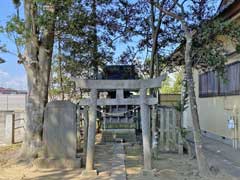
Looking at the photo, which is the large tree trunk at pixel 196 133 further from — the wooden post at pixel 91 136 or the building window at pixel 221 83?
the building window at pixel 221 83

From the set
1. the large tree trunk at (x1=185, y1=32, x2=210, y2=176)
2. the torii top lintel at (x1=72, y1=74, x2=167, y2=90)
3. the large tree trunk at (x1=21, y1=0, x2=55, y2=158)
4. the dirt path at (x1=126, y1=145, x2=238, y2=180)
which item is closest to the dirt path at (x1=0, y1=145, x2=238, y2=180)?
the dirt path at (x1=126, y1=145, x2=238, y2=180)

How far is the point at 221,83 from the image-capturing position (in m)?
13.8

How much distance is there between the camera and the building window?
12000mm

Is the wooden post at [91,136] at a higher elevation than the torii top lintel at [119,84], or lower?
lower

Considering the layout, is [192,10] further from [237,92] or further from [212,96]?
[212,96]

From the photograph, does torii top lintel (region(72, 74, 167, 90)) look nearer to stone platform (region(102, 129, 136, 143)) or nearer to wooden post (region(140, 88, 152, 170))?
wooden post (region(140, 88, 152, 170))

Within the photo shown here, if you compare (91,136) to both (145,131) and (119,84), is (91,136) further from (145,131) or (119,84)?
(119,84)

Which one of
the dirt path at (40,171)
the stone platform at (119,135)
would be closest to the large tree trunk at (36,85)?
the dirt path at (40,171)

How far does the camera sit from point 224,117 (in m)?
13.9

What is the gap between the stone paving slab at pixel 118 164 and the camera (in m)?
7.73

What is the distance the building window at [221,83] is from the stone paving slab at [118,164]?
3591 millimetres

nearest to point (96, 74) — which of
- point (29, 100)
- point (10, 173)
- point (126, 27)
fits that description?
point (126, 27)

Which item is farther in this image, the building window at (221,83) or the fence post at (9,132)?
the fence post at (9,132)

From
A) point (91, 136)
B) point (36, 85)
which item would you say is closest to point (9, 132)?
point (36, 85)
